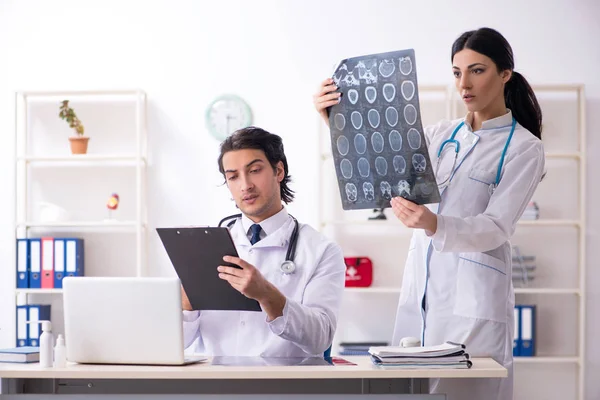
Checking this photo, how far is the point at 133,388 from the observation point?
1.96 metres

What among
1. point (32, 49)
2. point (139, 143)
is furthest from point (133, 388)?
point (32, 49)

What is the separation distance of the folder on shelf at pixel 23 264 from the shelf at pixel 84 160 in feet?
1.51

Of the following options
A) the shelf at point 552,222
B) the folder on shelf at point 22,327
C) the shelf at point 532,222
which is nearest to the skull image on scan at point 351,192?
the shelf at point 532,222

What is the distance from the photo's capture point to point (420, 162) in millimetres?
2111

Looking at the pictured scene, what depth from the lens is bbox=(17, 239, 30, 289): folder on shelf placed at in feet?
15.1

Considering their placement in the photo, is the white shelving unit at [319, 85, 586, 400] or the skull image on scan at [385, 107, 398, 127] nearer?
the skull image on scan at [385, 107, 398, 127]

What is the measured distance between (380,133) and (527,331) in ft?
8.98

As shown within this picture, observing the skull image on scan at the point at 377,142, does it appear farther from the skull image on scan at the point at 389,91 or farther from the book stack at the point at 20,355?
the book stack at the point at 20,355

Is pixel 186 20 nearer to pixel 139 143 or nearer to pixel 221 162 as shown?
pixel 139 143

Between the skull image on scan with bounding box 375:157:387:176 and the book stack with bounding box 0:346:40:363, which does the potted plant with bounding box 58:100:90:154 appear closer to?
the book stack with bounding box 0:346:40:363

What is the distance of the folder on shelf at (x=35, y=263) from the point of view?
4.61 meters

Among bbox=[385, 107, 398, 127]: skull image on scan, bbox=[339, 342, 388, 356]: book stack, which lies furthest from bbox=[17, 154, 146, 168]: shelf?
bbox=[385, 107, 398, 127]: skull image on scan

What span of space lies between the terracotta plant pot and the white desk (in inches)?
111

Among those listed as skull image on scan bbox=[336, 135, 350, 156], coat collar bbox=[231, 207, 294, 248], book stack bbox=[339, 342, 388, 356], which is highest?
skull image on scan bbox=[336, 135, 350, 156]
